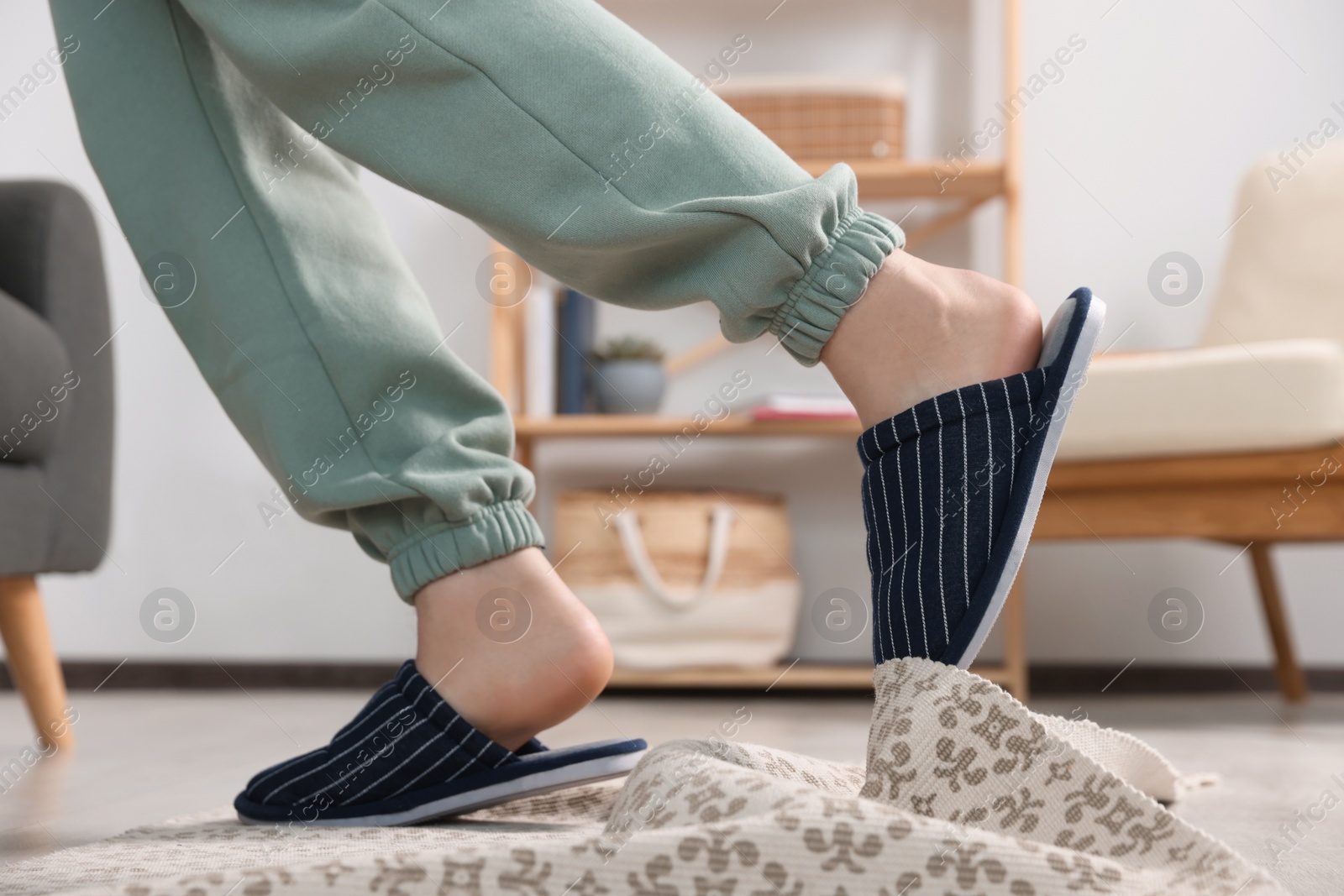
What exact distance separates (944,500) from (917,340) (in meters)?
0.07

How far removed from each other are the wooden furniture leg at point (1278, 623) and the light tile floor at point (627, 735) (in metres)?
0.04

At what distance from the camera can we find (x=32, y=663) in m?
1.08

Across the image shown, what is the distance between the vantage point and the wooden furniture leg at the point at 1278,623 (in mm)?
1621

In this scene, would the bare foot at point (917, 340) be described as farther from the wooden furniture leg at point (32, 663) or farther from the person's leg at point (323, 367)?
the wooden furniture leg at point (32, 663)

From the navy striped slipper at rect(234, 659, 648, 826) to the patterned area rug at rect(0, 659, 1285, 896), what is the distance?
0.30 feet

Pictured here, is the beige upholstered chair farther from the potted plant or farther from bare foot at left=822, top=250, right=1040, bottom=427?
bare foot at left=822, top=250, right=1040, bottom=427

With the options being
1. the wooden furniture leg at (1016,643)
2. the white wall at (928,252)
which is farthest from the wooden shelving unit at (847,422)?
the white wall at (928,252)

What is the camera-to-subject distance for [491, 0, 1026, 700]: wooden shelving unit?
1678mm

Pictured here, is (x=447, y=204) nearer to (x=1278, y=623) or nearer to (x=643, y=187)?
(x=643, y=187)

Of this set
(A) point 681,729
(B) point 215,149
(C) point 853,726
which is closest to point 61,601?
(A) point 681,729

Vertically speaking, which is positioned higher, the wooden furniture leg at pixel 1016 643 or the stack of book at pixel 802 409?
the stack of book at pixel 802 409

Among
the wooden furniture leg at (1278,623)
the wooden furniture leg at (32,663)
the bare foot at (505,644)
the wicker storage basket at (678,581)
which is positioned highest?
the bare foot at (505,644)

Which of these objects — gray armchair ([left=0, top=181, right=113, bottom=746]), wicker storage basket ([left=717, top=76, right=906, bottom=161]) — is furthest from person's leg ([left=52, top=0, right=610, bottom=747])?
wicker storage basket ([left=717, top=76, right=906, bottom=161])

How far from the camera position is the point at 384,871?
15.1 inches
